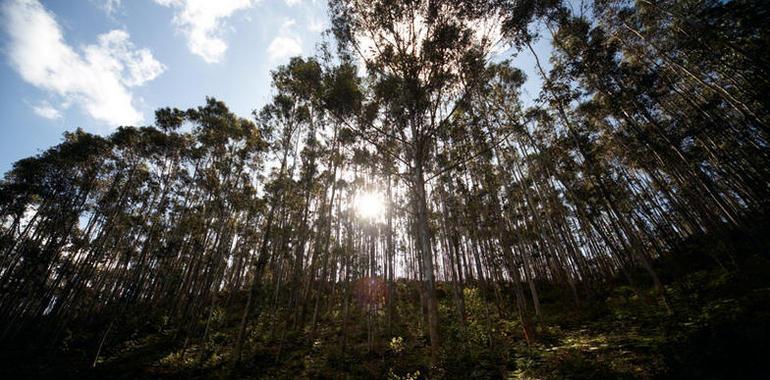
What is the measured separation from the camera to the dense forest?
28.0 ft

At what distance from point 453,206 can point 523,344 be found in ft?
33.0

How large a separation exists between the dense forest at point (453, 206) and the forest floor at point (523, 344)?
0.09 metres

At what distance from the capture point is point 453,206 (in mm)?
18094

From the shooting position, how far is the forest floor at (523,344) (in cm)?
516

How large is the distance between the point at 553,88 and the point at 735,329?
1144 centimetres

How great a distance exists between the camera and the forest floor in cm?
516

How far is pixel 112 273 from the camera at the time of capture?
24.0 metres

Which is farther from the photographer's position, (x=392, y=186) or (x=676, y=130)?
(x=392, y=186)

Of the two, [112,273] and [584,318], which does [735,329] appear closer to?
[584,318]

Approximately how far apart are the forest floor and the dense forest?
9 cm

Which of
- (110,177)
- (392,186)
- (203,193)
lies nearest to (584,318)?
(392,186)

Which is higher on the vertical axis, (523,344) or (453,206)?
(453,206)

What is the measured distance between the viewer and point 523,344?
8891mm

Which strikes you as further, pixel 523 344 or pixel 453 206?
pixel 453 206
